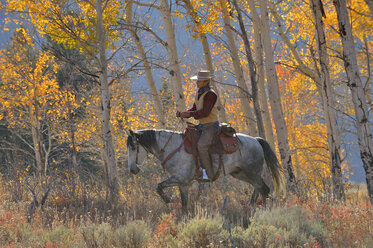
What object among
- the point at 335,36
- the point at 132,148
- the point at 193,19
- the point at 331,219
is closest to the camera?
the point at 331,219

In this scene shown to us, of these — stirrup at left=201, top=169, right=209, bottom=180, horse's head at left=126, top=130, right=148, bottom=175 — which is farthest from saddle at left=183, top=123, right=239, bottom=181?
horse's head at left=126, top=130, right=148, bottom=175

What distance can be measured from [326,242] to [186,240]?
5.90 feet

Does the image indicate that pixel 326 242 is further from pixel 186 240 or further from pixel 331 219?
pixel 186 240

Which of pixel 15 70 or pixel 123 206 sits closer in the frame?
pixel 123 206

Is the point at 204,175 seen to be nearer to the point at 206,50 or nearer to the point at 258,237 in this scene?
the point at 258,237

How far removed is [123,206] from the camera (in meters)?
7.96

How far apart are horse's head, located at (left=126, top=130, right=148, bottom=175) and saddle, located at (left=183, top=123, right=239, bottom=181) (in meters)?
0.91

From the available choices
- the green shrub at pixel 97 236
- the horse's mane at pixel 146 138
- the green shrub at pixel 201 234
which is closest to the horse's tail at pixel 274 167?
the horse's mane at pixel 146 138

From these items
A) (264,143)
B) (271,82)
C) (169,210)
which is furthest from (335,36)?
(169,210)

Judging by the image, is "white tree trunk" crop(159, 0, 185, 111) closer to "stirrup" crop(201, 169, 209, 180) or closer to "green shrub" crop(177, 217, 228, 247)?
"stirrup" crop(201, 169, 209, 180)

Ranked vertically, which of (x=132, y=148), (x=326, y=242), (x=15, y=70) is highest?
(x=15, y=70)

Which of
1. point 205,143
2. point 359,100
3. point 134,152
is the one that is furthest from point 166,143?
point 359,100

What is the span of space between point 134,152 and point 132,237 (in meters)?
2.61

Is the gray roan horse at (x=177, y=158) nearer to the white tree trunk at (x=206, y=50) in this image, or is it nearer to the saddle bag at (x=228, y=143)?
the saddle bag at (x=228, y=143)
